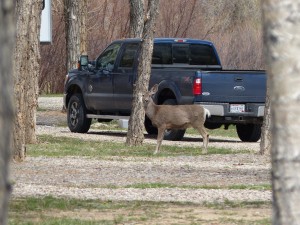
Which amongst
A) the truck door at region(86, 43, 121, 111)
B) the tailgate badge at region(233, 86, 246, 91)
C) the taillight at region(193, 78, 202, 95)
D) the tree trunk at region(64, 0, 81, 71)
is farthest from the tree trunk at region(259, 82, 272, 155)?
A: the tree trunk at region(64, 0, 81, 71)

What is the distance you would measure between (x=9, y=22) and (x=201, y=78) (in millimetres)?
18932

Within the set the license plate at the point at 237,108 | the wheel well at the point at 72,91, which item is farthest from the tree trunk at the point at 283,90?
the wheel well at the point at 72,91

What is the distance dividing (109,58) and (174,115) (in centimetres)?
485

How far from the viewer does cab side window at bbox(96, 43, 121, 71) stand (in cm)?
2561

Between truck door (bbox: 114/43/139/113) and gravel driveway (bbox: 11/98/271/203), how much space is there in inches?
167

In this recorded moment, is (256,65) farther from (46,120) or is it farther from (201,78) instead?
(201,78)

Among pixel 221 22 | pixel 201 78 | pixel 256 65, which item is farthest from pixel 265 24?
pixel 221 22

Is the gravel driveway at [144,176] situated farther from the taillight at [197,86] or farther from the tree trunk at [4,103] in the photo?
the tree trunk at [4,103]

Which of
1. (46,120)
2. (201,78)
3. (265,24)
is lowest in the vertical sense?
(46,120)

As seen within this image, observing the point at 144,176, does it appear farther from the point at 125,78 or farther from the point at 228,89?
the point at 125,78

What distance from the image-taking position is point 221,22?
5419 cm

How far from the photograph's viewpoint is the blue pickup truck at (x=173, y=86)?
2323cm

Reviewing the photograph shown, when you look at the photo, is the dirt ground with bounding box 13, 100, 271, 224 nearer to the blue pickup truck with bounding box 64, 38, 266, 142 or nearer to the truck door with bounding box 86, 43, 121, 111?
the blue pickup truck with bounding box 64, 38, 266, 142

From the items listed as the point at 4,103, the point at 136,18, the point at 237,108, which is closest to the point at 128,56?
the point at 237,108
